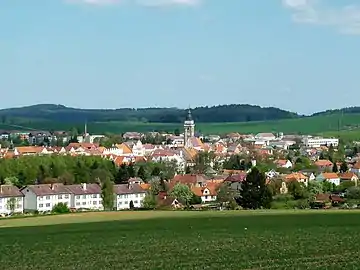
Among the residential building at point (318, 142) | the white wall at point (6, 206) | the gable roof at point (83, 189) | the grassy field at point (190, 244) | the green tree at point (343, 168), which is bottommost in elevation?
the white wall at point (6, 206)

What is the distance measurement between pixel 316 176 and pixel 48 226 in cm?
6459

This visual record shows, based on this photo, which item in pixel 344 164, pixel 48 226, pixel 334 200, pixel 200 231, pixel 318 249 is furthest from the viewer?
pixel 344 164

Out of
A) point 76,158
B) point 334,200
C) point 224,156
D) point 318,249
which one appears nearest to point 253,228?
point 318,249

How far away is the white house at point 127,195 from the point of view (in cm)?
8119

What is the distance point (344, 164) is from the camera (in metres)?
115

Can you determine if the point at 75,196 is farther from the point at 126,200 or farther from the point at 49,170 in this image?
the point at 49,170

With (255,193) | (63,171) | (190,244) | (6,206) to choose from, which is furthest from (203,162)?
(190,244)

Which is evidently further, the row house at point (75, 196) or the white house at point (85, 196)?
the white house at point (85, 196)

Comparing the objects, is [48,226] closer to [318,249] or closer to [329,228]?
[329,228]

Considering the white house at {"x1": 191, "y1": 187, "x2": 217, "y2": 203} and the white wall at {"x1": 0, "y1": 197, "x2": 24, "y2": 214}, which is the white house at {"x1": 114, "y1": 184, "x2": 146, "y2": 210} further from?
the white wall at {"x1": 0, "y1": 197, "x2": 24, "y2": 214}

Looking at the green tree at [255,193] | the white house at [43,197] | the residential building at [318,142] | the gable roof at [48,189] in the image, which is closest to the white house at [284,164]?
the gable roof at [48,189]

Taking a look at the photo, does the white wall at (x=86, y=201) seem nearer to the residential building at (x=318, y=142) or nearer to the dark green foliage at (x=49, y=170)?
the dark green foliage at (x=49, y=170)

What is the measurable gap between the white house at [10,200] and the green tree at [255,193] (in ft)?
81.0

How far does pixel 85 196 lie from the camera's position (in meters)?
81.4
